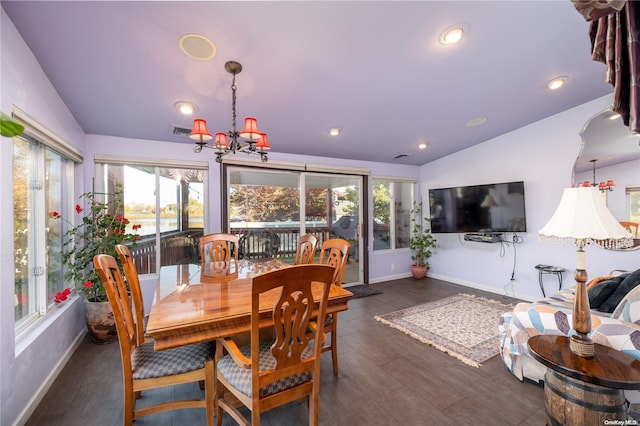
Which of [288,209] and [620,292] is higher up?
[288,209]

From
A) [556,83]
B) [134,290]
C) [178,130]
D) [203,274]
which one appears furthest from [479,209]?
[134,290]

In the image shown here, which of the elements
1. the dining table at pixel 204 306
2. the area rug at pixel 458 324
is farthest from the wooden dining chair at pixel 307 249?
the area rug at pixel 458 324

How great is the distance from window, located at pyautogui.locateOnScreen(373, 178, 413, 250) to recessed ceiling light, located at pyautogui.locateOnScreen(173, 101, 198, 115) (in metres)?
3.46

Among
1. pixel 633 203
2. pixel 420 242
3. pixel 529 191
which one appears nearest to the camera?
pixel 633 203

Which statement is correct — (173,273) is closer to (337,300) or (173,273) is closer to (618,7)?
(337,300)

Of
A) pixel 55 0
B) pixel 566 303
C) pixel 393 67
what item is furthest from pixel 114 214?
pixel 566 303

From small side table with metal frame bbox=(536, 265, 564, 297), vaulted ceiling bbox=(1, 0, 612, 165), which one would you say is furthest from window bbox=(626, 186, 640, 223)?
vaulted ceiling bbox=(1, 0, 612, 165)

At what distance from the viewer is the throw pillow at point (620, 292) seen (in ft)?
7.26

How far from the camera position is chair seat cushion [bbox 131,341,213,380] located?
157 centimetres

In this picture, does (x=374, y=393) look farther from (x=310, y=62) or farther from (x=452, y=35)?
(x=452, y=35)

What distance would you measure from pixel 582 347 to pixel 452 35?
2.30 metres

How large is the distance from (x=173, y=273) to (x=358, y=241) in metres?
3.43

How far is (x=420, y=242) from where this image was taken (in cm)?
545

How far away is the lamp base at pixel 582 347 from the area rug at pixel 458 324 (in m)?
1.03
